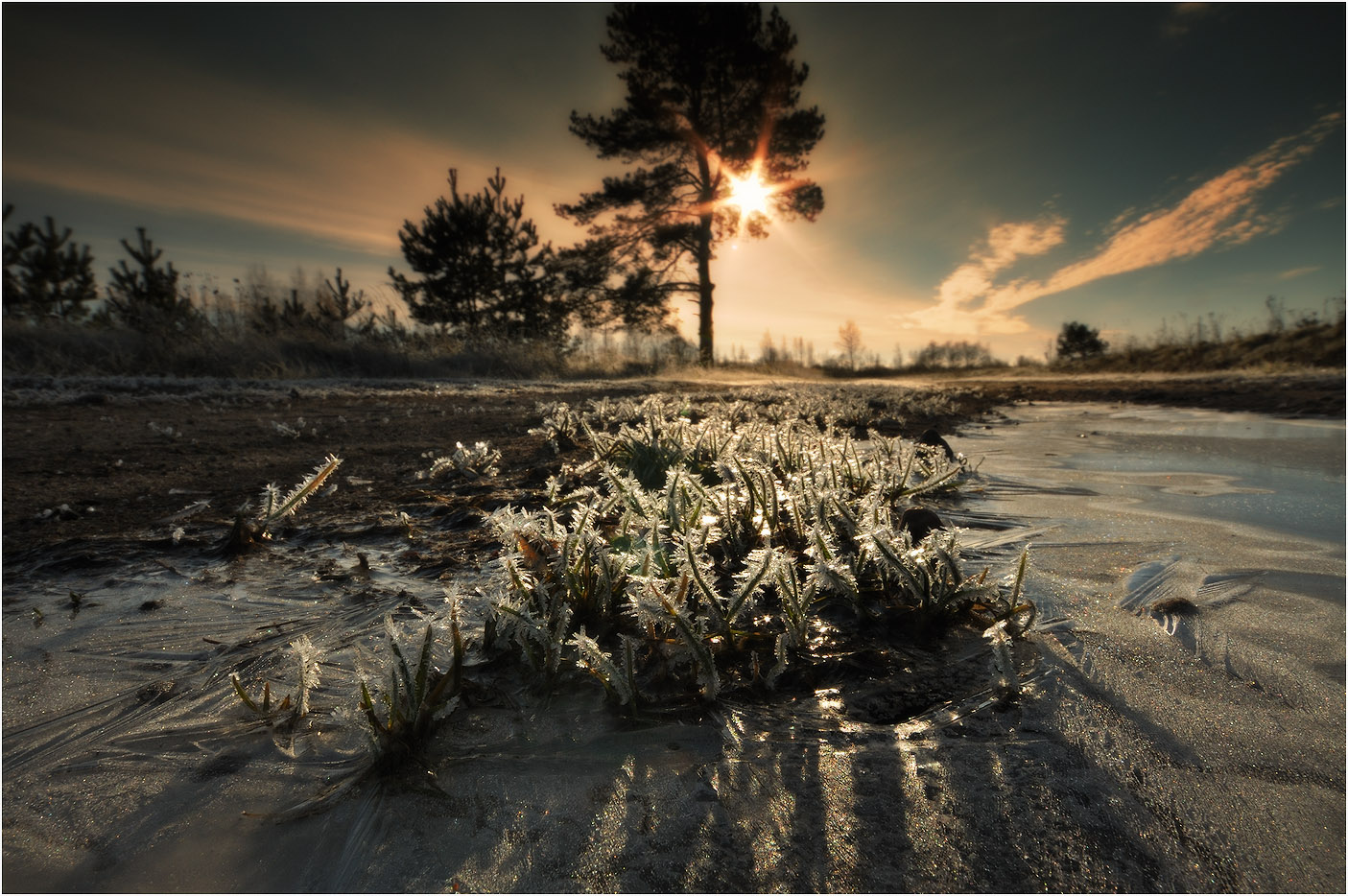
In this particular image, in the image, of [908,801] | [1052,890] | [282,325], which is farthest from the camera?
[282,325]

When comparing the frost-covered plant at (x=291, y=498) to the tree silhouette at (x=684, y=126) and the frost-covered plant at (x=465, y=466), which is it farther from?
the tree silhouette at (x=684, y=126)

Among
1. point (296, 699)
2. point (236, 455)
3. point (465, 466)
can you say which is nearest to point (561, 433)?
point (465, 466)

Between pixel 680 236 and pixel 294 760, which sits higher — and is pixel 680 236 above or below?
above

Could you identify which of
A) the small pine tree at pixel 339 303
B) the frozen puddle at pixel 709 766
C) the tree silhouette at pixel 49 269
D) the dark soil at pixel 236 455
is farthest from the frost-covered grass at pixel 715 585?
the tree silhouette at pixel 49 269

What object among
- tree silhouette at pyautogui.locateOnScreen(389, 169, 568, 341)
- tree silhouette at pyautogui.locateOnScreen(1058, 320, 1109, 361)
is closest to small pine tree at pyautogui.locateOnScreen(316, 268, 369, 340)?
tree silhouette at pyautogui.locateOnScreen(389, 169, 568, 341)

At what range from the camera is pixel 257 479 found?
8.04 ft

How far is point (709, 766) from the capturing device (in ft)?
2.64

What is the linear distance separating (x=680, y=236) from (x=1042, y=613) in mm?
21299

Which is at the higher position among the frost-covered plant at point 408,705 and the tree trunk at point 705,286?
the tree trunk at point 705,286

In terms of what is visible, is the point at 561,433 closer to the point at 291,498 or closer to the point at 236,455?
the point at 236,455

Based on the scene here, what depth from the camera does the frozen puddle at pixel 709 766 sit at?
0.64m

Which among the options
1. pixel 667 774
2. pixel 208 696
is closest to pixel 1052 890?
pixel 667 774

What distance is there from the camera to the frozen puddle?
2.10 feet

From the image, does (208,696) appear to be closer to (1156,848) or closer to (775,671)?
(775,671)
